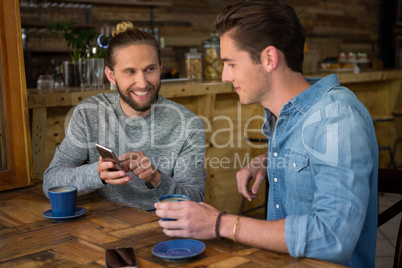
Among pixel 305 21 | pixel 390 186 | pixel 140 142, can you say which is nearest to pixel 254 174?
pixel 390 186

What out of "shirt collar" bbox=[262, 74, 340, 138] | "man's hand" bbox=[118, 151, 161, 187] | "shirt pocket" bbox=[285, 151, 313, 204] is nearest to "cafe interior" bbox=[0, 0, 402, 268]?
"man's hand" bbox=[118, 151, 161, 187]

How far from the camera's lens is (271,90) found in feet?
4.54

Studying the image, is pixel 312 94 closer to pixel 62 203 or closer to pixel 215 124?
pixel 62 203

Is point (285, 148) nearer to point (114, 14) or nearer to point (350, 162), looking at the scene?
point (350, 162)

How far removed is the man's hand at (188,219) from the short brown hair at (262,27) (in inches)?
18.3

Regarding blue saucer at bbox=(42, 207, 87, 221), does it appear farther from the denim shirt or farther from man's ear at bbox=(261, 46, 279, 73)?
man's ear at bbox=(261, 46, 279, 73)

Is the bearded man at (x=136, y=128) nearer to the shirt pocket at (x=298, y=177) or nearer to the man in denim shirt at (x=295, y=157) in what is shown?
the man in denim shirt at (x=295, y=157)

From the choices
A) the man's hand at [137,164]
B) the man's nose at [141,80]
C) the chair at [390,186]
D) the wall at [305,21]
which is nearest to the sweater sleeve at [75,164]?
the man's hand at [137,164]

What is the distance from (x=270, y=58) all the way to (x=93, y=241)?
69 cm

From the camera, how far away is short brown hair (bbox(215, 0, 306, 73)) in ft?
4.25

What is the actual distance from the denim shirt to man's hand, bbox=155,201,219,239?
0.19m

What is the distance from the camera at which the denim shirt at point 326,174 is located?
3.47 feet

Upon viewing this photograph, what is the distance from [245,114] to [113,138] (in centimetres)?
174

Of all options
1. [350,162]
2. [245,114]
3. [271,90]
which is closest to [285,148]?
[271,90]
